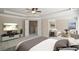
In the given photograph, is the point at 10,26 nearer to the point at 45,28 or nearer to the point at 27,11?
the point at 27,11

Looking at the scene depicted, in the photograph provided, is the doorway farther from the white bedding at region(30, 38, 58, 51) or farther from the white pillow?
the white pillow

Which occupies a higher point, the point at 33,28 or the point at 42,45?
the point at 33,28

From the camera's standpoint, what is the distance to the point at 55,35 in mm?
2020

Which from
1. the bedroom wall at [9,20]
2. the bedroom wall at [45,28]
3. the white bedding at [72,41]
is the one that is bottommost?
the white bedding at [72,41]

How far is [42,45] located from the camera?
6.53 feet

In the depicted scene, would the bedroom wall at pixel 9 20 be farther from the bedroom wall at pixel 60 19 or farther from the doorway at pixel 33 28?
the bedroom wall at pixel 60 19

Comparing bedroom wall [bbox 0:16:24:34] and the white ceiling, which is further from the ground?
the white ceiling

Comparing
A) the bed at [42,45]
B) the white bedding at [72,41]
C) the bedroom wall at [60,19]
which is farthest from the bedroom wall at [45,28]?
the white bedding at [72,41]

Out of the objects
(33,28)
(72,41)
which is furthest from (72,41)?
(33,28)

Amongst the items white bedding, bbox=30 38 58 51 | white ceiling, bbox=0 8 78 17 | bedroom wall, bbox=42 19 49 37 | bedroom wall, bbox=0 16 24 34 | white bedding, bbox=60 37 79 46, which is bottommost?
white bedding, bbox=30 38 58 51

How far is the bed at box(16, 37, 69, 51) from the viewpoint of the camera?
194 centimetres

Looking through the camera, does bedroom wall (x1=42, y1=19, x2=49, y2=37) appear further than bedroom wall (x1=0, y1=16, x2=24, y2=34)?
Yes

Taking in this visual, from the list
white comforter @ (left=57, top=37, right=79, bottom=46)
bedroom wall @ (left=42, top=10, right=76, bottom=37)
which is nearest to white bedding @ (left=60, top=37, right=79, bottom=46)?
white comforter @ (left=57, top=37, right=79, bottom=46)

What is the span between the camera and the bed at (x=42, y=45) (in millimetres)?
1938
